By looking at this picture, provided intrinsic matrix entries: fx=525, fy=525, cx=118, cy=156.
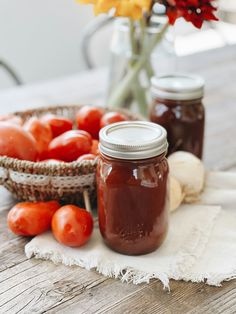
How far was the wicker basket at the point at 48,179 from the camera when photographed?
2.61 ft

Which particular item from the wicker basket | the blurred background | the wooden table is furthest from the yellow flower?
the blurred background

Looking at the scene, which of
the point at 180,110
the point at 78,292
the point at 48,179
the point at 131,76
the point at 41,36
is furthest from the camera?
the point at 41,36

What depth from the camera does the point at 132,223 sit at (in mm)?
734

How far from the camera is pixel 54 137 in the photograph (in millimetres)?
936

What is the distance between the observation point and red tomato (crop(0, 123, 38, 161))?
32.4 inches

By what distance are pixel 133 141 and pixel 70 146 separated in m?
0.17

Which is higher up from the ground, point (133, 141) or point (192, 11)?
point (192, 11)

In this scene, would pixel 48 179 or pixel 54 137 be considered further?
pixel 54 137

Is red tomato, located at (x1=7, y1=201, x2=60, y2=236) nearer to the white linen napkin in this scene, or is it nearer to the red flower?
the white linen napkin

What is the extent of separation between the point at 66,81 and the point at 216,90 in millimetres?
421

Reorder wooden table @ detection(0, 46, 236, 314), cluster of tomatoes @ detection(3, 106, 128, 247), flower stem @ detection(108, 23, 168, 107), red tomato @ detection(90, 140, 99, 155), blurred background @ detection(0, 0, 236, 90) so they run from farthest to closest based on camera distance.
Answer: blurred background @ detection(0, 0, 236, 90), flower stem @ detection(108, 23, 168, 107), red tomato @ detection(90, 140, 99, 155), cluster of tomatoes @ detection(3, 106, 128, 247), wooden table @ detection(0, 46, 236, 314)

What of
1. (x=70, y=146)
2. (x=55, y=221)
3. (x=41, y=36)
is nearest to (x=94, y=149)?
(x=70, y=146)

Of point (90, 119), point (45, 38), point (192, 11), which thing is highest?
point (192, 11)

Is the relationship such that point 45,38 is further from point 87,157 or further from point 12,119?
point 87,157
